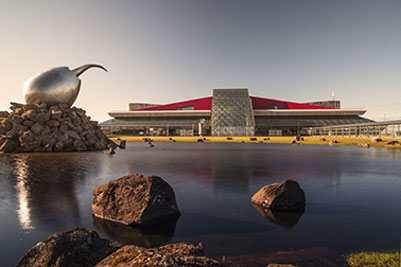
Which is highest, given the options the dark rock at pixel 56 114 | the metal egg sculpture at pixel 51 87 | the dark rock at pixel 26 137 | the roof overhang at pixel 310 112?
the roof overhang at pixel 310 112

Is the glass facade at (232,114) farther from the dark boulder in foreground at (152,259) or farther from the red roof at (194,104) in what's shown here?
the dark boulder in foreground at (152,259)

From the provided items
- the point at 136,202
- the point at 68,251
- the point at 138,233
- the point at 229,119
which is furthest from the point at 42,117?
the point at 229,119

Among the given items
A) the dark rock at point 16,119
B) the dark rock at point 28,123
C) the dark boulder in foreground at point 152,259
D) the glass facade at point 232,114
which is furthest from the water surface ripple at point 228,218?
the glass facade at point 232,114

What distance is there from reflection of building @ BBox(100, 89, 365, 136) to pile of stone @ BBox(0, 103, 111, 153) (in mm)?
55556

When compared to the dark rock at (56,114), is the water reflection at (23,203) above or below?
below

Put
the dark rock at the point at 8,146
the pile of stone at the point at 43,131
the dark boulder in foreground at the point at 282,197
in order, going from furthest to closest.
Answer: the pile of stone at the point at 43,131
the dark rock at the point at 8,146
the dark boulder in foreground at the point at 282,197

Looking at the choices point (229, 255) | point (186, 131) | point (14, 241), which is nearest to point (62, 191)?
point (14, 241)

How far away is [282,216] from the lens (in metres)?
7.40

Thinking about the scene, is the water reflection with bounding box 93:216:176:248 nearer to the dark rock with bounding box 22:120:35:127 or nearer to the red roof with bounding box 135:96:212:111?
the dark rock with bounding box 22:120:35:127

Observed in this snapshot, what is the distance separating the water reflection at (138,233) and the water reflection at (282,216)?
3.09 metres

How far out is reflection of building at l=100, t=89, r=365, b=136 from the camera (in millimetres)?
88200

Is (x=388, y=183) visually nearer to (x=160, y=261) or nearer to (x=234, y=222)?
(x=234, y=222)

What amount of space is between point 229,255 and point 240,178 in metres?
8.35

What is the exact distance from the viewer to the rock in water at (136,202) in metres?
6.77
